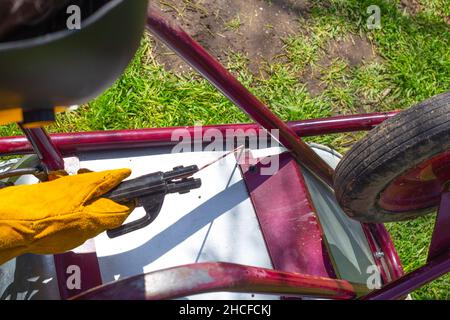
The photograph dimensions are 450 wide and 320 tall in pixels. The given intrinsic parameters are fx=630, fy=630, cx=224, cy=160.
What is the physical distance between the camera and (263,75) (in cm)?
236

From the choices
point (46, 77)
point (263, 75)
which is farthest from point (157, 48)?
point (46, 77)

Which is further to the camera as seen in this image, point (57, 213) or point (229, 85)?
point (229, 85)

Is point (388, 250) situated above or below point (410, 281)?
above

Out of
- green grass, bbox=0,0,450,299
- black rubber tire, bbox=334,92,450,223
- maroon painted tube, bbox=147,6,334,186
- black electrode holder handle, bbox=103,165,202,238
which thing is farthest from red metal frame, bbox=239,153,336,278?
green grass, bbox=0,0,450,299

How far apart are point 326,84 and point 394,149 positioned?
1080 mm

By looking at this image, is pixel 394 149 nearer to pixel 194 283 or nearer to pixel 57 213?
pixel 194 283

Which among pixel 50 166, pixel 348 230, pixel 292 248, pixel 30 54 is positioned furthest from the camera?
pixel 348 230

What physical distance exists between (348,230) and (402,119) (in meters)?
0.54

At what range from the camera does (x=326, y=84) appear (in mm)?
2385

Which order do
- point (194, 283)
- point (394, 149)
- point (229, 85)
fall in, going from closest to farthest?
point (194, 283), point (394, 149), point (229, 85)

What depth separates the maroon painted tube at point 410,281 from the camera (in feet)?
4.65

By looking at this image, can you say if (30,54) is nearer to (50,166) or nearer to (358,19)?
(50,166)

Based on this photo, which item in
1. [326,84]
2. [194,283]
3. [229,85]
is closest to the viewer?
[194,283]

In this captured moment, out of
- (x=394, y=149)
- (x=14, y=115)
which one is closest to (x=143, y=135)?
(x=394, y=149)
